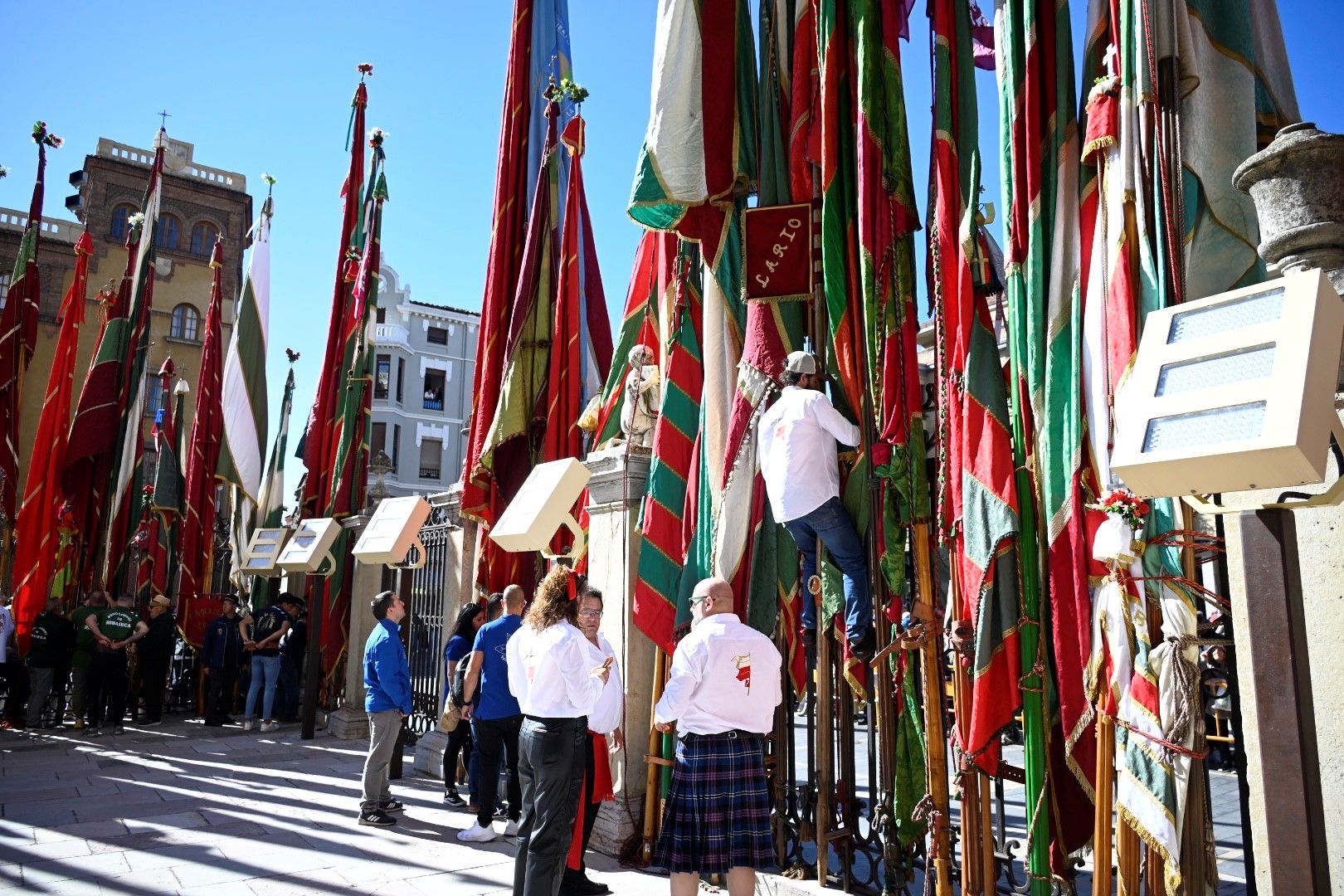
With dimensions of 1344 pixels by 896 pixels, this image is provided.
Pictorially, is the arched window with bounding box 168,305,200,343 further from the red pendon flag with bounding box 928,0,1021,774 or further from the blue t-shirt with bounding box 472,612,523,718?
the red pendon flag with bounding box 928,0,1021,774

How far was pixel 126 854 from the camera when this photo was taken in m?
5.83

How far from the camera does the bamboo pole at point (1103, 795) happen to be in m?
3.47

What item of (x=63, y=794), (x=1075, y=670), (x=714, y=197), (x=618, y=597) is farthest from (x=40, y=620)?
(x=1075, y=670)

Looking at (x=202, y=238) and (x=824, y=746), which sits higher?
(x=202, y=238)

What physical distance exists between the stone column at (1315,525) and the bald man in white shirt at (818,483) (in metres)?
2.10

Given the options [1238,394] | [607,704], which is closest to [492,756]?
[607,704]

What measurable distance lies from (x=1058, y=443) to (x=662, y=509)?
2583 mm

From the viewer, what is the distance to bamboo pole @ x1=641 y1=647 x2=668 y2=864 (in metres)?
5.66

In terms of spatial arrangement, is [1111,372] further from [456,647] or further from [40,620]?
[40,620]

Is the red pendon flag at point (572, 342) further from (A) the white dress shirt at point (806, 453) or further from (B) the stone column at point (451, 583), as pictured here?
(A) the white dress shirt at point (806, 453)

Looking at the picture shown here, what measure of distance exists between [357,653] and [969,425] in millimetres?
8872

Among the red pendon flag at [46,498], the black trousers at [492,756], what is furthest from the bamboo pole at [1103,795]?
the red pendon flag at [46,498]

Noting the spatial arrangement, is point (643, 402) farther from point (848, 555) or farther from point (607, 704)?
point (607, 704)

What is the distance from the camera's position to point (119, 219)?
105ft
